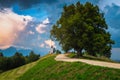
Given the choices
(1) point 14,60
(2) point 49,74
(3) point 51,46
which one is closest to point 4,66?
(1) point 14,60

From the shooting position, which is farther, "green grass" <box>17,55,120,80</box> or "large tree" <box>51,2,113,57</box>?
"large tree" <box>51,2,113,57</box>

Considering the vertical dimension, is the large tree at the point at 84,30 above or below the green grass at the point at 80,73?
above

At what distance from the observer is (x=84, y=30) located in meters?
69.1

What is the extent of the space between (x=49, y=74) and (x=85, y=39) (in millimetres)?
22604

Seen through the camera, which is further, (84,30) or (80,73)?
(84,30)

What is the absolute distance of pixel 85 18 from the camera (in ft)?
236

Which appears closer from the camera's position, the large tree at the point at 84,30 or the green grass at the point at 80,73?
the green grass at the point at 80,73

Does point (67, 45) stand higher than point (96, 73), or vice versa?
point (67, 45)

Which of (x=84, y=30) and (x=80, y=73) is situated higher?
(x=84, y=30)

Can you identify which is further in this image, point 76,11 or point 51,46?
point 51,46

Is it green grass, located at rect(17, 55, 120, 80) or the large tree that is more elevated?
the large tree

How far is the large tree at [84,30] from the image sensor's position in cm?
6850

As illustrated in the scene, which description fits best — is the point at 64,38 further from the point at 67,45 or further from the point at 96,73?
the point at 96,73

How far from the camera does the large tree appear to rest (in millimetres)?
68500
